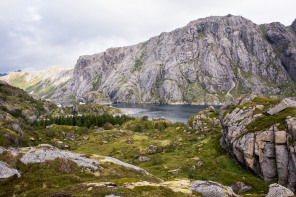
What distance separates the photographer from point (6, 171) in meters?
20.2

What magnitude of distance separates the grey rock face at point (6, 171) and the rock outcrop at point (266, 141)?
42448 millimetres

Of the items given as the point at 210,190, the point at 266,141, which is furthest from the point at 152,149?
the point at 210,190

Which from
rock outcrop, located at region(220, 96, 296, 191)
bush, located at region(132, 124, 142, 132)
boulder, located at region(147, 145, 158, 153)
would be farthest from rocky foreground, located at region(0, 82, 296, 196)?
bush, located at region(132, 124, 142, 132)

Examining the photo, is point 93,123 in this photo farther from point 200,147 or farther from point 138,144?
point 200,147

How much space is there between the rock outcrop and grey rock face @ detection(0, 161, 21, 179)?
139 ft

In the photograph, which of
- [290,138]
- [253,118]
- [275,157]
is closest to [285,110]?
[253,118]

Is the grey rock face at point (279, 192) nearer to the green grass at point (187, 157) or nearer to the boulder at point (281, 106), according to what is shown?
the green grass at point (187, 157)

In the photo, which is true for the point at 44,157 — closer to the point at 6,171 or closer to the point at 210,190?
the point at 6,171

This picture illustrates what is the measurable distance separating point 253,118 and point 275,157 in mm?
13216

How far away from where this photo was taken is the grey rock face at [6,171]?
19.7 metres

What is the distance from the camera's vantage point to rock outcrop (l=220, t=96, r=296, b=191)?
1367 inches

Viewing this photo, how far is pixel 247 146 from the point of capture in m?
40.9

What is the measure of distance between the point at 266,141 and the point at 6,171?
44747mm

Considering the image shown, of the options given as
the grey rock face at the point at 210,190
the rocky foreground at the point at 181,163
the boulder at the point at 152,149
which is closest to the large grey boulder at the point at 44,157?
the rocky foreground at the point at 181,163
